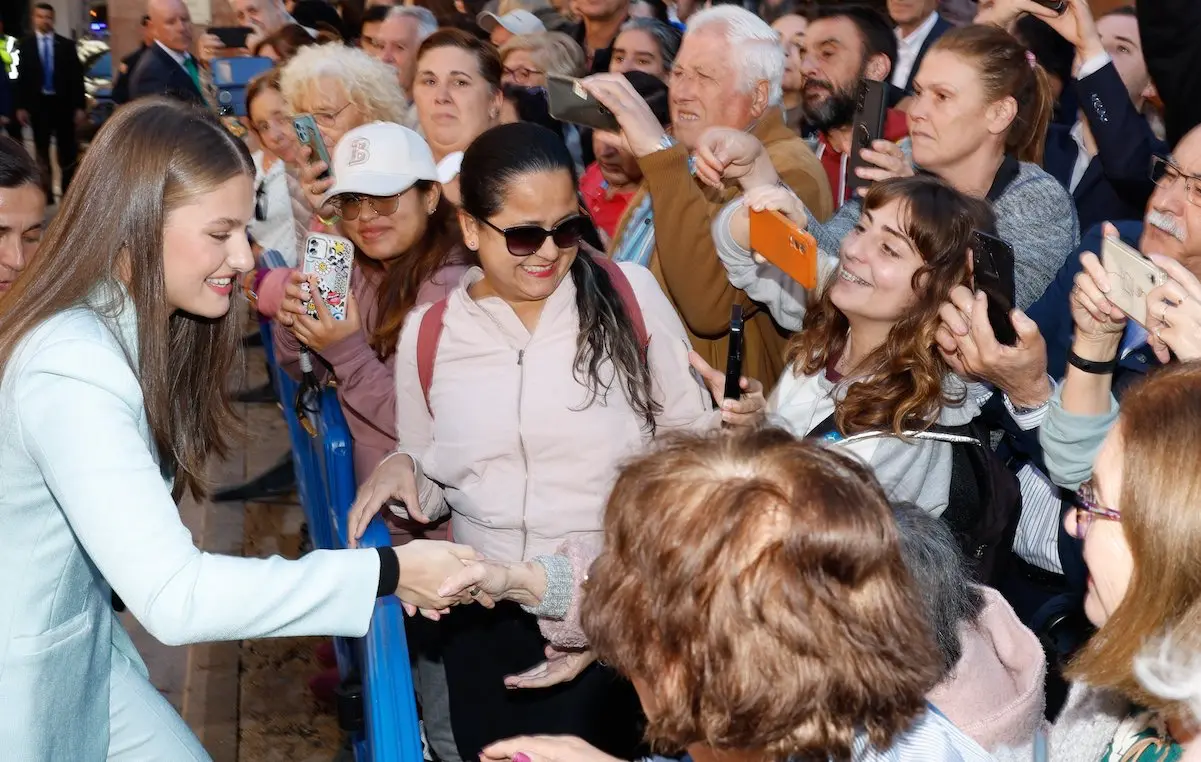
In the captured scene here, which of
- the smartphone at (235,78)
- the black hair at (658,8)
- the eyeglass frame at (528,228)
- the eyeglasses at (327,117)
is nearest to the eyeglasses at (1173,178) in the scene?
the eyeglass frame at (528,228)

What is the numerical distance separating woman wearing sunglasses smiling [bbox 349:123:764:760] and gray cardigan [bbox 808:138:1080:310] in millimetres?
1042

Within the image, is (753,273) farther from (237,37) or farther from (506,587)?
(237,37)


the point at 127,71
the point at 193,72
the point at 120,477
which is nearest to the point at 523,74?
the point at 120,477

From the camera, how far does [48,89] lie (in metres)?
13.8

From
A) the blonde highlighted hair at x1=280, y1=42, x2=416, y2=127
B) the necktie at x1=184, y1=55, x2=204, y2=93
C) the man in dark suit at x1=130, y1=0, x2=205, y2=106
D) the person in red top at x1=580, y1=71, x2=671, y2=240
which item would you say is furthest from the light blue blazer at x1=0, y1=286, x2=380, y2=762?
the necktie at x1=184, y1=55, x2=204, y2=93

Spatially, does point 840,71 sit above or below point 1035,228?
below

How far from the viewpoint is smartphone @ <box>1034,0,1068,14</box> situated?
167 inches

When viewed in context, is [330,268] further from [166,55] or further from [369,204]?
[166,55]

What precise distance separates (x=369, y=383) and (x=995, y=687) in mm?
2156

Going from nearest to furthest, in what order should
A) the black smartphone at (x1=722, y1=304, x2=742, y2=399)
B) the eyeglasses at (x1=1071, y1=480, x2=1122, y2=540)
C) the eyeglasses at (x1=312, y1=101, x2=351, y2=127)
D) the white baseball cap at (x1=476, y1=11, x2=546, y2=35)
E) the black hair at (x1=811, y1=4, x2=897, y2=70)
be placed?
→ the eyeglasses at (x1=1071, y1=480, x2=1122, y2=540) → the black smartphone at (x1=722, y1=304, x2=742, y2=399) → the eyeglasses at (x1=312, y1=101, x2=351, y2=127) → the black hair at (x1=811, y1=4, x2=897, y2=70) → the white baseball cap at (x1=476, y1=11, x2=546, y2=35)

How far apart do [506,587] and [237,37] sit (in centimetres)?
700

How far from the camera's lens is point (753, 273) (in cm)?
386

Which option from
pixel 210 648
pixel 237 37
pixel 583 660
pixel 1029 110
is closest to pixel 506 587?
pixel 583 660

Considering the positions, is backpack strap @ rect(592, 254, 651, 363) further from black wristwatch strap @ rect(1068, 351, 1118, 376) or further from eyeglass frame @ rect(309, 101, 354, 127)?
eyeglass frame @ rect(309, 101, 354, 127)
